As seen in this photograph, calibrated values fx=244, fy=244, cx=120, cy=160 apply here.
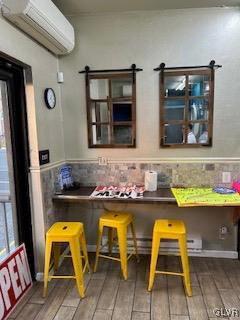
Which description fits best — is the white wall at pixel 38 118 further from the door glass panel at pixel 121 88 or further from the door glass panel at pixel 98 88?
the door glass panel at pixel 121 88

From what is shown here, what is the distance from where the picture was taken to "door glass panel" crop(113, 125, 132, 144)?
8.86 ft

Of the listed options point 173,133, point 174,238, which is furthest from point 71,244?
point 173,133

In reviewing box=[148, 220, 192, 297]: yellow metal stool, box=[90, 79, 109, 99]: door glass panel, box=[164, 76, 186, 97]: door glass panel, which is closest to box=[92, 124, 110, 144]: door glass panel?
box=[90, 79, 109, 99]: door glass panel

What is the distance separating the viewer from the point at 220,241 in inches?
107

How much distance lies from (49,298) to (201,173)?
1.91m

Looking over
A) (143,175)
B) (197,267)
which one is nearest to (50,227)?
(143,175)

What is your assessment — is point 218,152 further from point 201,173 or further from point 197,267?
point 197,267

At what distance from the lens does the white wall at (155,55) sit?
2.48 meters

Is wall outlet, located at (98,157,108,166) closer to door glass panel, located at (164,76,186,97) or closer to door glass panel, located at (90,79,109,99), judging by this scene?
door glass panel, located at (90,79,109,99)

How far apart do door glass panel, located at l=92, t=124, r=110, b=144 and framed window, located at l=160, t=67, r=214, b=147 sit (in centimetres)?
60

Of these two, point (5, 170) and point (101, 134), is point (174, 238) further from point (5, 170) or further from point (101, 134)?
point (5, 170)

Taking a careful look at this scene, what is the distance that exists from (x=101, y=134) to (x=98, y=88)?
50 cm

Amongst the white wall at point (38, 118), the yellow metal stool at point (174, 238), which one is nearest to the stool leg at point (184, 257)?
the yellow metal stool at point (174, 238)

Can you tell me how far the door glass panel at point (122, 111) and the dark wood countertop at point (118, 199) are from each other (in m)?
0.84
